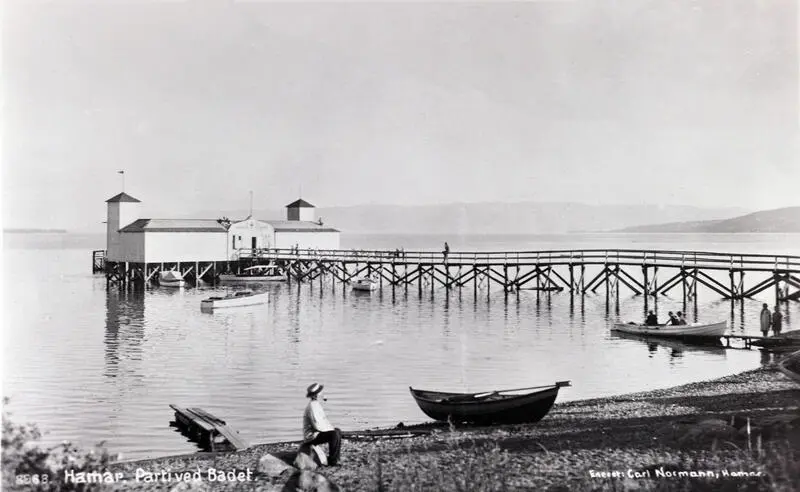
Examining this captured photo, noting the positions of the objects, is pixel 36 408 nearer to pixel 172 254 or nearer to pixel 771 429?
pixel 771 429

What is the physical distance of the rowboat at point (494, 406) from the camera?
15.2 metres


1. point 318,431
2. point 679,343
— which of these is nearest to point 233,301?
point 679,343

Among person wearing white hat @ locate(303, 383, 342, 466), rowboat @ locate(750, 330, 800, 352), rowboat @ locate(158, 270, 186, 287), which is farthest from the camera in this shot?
rowboat @ locate(158, 270, 186, 287)

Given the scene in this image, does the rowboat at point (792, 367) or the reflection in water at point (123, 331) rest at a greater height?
the rowboat at point (792, 367)

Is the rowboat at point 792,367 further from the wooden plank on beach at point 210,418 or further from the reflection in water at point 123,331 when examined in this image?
the reflection in water at point 123,331

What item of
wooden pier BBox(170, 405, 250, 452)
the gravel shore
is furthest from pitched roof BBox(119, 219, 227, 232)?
the gravel shore

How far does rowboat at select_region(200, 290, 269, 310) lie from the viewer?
40656 millimetres

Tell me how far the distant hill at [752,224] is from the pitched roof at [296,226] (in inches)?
1358

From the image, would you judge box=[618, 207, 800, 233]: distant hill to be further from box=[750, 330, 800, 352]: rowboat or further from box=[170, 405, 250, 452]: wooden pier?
box=[170, 405, 250, 452]: wooden pier

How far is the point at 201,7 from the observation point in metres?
19.5

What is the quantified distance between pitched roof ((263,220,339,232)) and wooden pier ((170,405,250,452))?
46878mm

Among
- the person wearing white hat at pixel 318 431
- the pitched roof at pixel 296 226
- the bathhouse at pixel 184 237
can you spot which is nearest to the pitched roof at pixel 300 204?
the pitched roof at pixel 296 226

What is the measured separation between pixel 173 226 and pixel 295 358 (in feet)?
112

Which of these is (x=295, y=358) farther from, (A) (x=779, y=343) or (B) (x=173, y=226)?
(B) (x=173, y=226)
